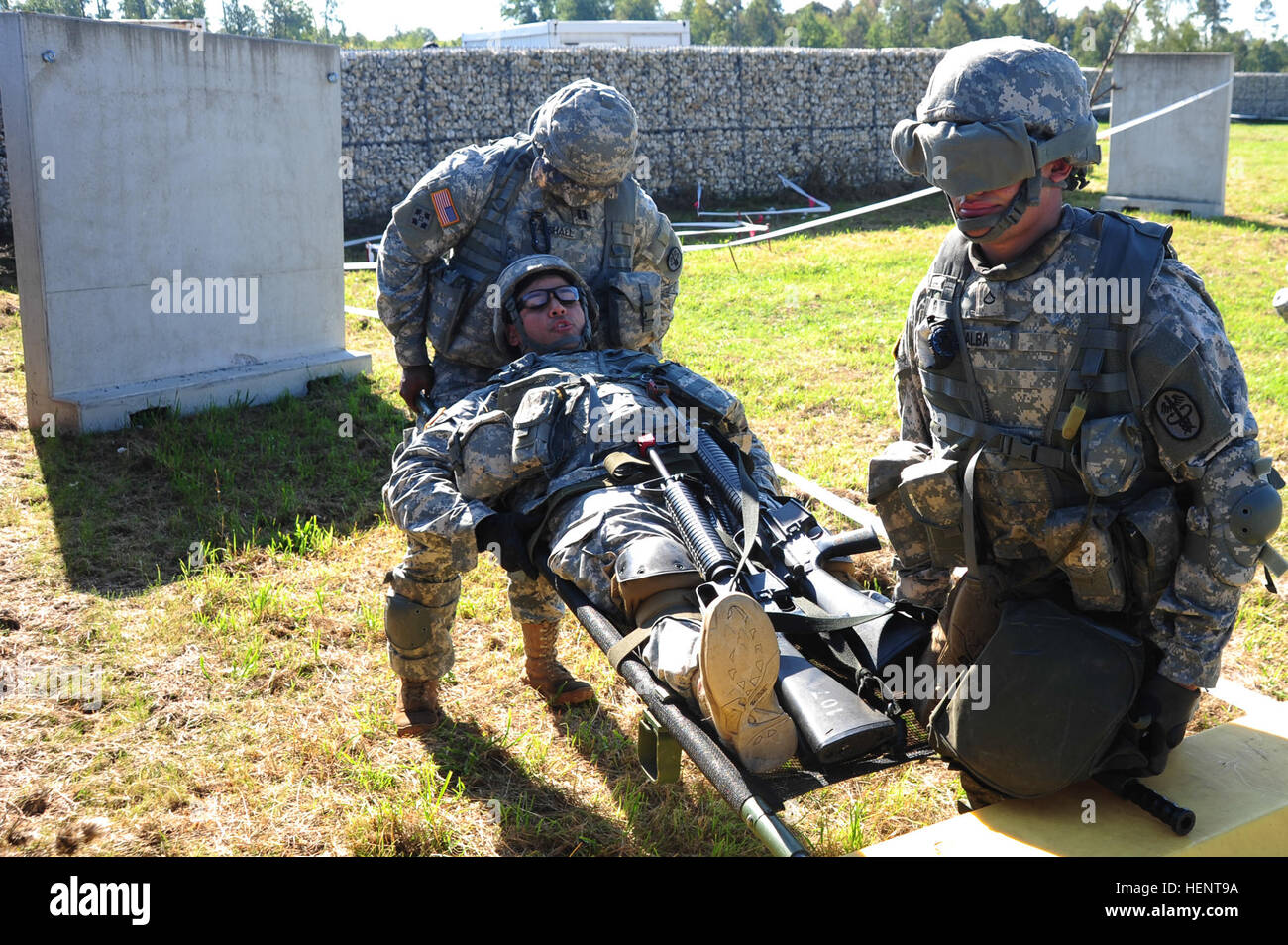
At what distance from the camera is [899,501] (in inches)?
119

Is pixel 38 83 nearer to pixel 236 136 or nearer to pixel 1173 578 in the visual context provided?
pixel 236 136

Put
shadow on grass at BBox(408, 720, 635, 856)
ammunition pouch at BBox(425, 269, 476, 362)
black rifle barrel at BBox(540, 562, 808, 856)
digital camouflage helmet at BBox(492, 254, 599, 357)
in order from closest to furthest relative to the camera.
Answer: black rifle barrel at BBox(540, 562, 808, 856) → shadow on grass at BBox(408, 720, 635, 856) → digital camouflage helmet at BBox(492, 254, 599, 357) → ammunition pouch at BBox(425, 269, 476, 362)

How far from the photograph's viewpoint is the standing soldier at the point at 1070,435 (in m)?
2.53

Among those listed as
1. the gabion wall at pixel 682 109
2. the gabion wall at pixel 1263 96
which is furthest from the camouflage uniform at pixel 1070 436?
the gabion wall at pixel 1263 96

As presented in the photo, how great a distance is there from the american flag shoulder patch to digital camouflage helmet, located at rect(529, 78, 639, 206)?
1.20 ft

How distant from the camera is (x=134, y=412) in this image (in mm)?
6832

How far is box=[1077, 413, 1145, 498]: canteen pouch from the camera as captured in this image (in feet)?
8.37

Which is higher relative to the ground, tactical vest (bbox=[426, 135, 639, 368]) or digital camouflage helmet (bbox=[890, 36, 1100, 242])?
digital camouflage helmet (bbox=[890, 36, 1100, 242])

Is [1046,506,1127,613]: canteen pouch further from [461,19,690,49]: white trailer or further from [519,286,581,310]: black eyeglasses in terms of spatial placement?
[461,19,690,49]: white trailer

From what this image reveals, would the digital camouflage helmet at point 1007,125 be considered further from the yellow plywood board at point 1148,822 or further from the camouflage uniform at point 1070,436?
the yellow plywood board at point 1148,822

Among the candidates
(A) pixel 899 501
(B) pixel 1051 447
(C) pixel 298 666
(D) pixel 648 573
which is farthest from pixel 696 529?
(C) pixel 298 666

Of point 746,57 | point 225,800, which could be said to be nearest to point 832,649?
point 225,800

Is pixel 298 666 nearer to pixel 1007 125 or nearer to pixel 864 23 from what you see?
pixel 1007 125

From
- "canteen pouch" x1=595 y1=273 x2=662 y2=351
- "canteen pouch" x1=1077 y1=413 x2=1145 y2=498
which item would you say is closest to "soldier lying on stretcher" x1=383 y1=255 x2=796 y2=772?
"canteen pouch" x1=595 y1=273 x2=662 y2=351
